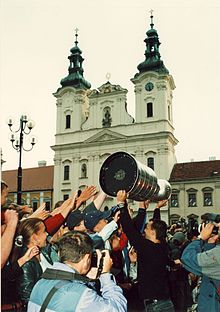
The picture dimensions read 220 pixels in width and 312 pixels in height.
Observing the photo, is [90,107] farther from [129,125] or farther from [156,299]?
[156,299]

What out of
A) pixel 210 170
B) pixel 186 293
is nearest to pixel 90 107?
pixel 210 170

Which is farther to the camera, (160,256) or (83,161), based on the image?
(83,161)

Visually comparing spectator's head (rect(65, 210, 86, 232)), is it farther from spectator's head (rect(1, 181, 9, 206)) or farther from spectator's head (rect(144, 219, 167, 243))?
spectator's head (rect(1, 181, 9, 206))

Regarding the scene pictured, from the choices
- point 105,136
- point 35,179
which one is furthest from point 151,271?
point 35,179

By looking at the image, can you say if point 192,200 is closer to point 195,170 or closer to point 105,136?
point 195,170

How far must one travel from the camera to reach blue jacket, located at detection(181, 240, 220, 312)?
2.11 meters

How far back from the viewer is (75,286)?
133 cm

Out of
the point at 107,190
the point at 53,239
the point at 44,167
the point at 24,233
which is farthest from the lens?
the point at 44,167

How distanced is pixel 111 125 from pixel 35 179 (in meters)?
7.42

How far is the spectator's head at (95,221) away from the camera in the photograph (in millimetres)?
2795

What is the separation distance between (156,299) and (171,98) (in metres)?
24.1

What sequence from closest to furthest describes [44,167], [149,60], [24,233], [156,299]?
[24,233], [156,299], [149,60], [44,167]

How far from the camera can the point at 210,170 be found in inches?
943

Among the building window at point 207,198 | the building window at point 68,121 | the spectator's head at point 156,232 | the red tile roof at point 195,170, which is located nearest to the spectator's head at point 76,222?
the spectator's head at point 156,232
